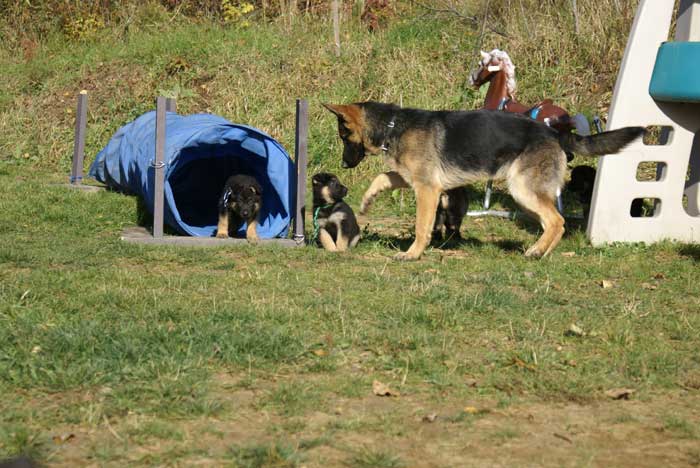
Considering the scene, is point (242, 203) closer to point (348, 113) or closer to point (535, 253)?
point (348, 113)

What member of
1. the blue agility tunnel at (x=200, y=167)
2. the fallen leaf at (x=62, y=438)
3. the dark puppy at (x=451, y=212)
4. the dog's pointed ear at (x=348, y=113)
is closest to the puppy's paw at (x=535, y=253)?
the dark puppy at (x=451, y=212)

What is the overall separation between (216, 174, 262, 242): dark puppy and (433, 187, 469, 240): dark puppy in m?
1.93

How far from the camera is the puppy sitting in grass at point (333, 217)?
816cm

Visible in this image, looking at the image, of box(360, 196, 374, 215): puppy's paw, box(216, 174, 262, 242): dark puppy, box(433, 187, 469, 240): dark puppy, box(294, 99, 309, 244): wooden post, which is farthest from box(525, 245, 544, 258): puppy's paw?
box(216, 174, 262, 242): dark puppy

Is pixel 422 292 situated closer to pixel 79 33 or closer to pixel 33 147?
pixel 33 147

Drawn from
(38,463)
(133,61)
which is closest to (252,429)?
(38,463)

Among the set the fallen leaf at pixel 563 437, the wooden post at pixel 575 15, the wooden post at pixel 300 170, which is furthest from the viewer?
the wooden post at pixel 575 15

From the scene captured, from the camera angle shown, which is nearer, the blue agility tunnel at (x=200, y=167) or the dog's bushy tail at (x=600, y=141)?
the dog's bushy tail at (x=600, y=141)

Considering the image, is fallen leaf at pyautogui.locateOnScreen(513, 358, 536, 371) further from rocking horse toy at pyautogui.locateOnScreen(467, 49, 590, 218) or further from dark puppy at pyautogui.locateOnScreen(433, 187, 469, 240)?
rocking horse toy at pyautogui.locateOnScreen(467, 49, 590, 218)

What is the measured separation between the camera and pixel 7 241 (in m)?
8.05

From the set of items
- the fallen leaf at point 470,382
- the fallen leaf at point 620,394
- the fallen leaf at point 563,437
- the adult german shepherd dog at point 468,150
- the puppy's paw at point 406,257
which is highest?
the adult german shepherd dog at point 468,150

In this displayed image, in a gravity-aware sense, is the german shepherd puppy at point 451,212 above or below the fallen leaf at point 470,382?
above

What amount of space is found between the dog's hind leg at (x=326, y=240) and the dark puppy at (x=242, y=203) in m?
0.67

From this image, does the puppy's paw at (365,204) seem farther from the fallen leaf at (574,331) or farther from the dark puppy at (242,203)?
the fallen leaf at (574,331)
